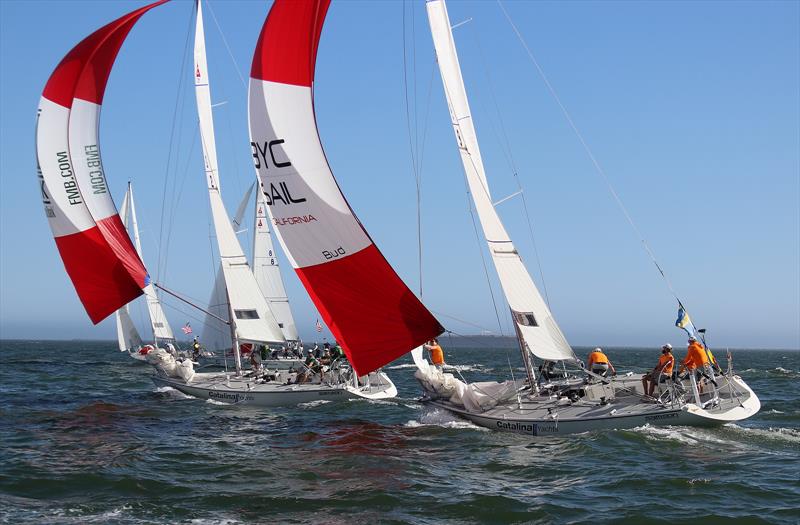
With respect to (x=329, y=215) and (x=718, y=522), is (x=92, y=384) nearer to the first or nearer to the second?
(x=329, y=215)

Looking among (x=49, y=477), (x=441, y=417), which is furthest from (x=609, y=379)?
(x=49, y=477)

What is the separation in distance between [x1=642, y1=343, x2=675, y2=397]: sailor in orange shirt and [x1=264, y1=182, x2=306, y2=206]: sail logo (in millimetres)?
8824

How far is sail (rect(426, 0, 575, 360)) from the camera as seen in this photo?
18703 mm

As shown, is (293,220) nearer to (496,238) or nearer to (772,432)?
(496,238)

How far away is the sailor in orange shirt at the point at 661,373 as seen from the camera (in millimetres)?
17828

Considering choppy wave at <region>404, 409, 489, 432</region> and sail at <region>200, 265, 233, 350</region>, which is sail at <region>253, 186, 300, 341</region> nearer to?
sail at <region>200, 265, 233, 350</region>

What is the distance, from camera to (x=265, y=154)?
1952 centimetres

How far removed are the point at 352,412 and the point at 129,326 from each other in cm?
3686

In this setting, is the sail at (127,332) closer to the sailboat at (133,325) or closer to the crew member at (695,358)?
the sailboat at (133,325)

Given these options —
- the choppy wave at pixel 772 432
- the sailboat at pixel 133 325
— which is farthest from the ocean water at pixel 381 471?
the sailboat at pixel 133 325

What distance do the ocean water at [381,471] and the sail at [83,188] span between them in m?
5.52

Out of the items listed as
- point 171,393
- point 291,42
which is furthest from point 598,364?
point 171,393

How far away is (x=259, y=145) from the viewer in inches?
773

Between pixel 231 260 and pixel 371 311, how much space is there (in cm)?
1053
